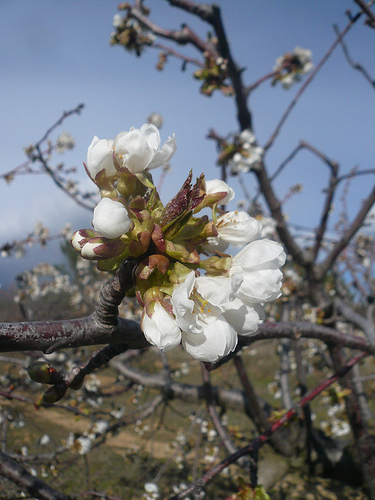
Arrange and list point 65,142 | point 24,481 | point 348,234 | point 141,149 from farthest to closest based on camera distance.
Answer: point 65,142 < point 348,234 < point 24,481 < point 141,149

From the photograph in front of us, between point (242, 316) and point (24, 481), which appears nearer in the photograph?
point (242, 316)

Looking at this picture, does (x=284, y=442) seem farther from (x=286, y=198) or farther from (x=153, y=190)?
(x=153, y=190)

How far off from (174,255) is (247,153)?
2.59 metres

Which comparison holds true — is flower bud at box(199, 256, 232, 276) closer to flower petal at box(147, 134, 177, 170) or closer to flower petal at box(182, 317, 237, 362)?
flower petal at box(182, 317, 237, 362)

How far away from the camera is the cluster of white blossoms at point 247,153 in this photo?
3016 mm

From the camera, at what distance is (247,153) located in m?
3.02

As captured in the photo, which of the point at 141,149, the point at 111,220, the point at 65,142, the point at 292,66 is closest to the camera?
the point at 111,220

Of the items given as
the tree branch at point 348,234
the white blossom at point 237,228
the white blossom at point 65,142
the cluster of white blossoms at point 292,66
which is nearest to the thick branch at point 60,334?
the white blossom at point 237,228

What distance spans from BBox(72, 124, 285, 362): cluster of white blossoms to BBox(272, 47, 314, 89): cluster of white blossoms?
355 cm

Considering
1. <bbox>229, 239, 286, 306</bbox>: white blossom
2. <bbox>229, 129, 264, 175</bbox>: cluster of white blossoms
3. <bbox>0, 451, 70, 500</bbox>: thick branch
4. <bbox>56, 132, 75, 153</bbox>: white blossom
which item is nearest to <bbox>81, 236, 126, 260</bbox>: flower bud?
<bbox>229, 239, 286, 306</bbox>: white blossom

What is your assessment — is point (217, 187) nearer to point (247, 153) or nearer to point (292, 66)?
point (247, 153)

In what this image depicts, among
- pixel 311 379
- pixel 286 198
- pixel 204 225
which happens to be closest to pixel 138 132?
pixel 204 225

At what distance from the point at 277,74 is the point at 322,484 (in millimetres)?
4654

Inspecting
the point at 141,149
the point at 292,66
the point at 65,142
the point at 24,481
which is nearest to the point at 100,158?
the point at 141,149
